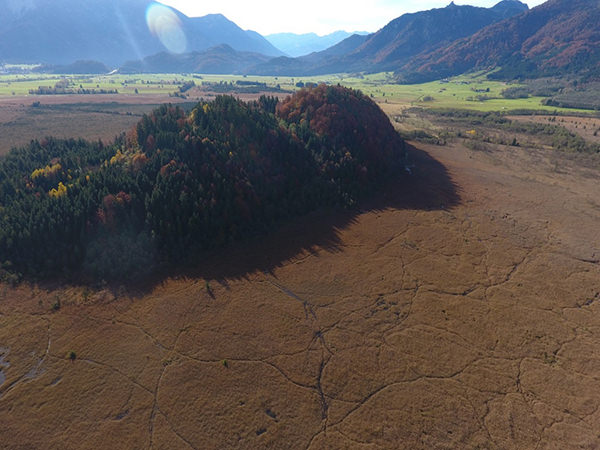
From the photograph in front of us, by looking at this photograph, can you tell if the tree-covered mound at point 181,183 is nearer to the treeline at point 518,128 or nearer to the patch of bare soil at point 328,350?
the patch of bare soil at point 328,350

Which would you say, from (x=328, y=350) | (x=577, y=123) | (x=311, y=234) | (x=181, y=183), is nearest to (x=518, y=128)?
(x=577, y=123)

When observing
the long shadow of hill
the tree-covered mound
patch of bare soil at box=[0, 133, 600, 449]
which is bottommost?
patch of bare soil at box=[0, 133, 600, 449]

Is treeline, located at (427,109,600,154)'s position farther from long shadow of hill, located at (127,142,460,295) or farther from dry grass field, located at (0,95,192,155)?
dry grass field, located at (0,95,192,155)

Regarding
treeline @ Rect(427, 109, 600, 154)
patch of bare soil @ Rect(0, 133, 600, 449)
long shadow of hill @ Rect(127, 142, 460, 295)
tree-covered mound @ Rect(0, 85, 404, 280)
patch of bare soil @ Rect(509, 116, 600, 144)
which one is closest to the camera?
patch of bare soil @ Rect(0, 133, 600, 449)

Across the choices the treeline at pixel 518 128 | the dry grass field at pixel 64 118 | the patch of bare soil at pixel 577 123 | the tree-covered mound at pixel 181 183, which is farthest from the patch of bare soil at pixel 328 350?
the dry grass field at pixel 64 118

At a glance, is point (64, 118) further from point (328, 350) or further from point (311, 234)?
point (328, 350)

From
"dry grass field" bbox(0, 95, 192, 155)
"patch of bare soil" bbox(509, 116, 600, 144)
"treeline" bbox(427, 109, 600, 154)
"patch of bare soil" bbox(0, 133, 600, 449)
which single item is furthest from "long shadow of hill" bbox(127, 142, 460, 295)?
"dry grass field" bbox(0, 95, 192, 155)
